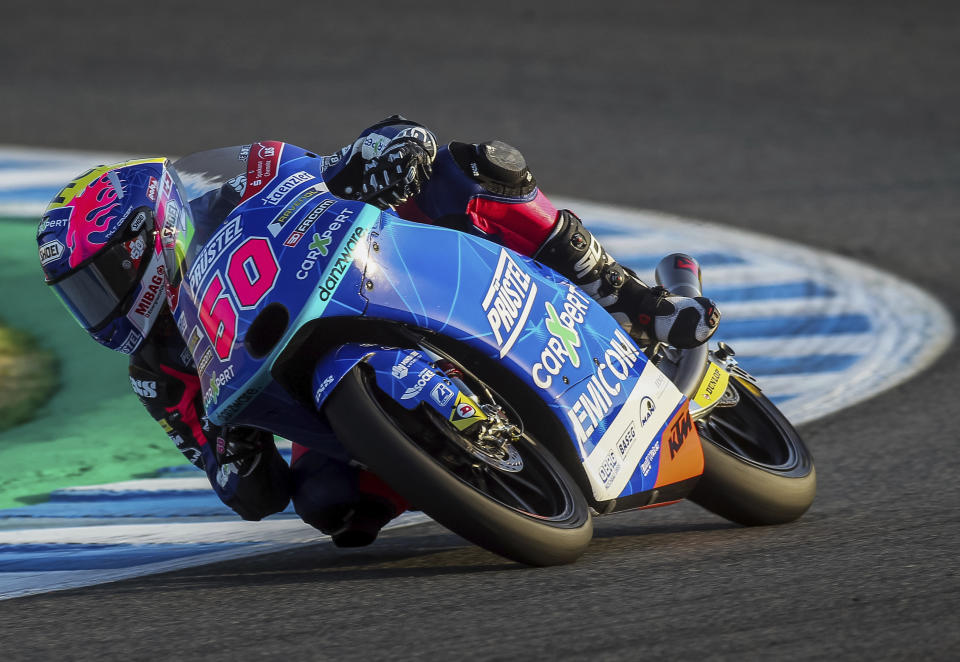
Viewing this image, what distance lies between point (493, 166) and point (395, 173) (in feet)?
1.13

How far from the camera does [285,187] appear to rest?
13.4 feet

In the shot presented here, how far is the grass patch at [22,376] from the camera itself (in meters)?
6.26

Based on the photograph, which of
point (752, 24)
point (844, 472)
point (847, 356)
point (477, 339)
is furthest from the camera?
point (752, 24)

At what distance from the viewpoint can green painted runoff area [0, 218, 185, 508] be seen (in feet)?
18.0

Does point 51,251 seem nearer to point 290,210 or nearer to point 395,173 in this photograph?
point 290,210

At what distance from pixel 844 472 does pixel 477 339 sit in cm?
204

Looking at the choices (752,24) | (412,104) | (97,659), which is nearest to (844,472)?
(97,659)

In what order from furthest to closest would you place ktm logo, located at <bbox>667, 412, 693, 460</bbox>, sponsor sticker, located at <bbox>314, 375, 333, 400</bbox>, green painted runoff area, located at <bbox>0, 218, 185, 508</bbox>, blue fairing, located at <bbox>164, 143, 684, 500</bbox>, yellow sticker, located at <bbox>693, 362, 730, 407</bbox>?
green painted runoff area, located at <bbox>0, 218, 185, 508</bbox>
yellow sticker, located at <bbox>693, 362, 730, 407</bbox>
ktm logo, located at <bbox>667, 412, 693, 460</bbox>
blue fairing, located at <bbox>164, 143, 684, 500</bbox>
sponsor sticker, located at <bbox>314, 375, 333, 400</bbox>


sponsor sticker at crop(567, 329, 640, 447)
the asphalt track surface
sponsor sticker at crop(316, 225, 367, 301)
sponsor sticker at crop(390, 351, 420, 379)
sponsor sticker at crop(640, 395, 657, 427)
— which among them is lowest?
the asphalt track surface

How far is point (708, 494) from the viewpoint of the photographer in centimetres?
454

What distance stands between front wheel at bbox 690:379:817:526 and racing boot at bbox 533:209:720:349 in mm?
329

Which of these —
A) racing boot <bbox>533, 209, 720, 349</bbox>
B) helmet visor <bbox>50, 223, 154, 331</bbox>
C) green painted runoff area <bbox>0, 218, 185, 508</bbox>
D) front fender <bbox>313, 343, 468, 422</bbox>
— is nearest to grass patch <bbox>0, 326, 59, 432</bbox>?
green painted runoff area <bbox>0, 218, 185, 508</bbox>

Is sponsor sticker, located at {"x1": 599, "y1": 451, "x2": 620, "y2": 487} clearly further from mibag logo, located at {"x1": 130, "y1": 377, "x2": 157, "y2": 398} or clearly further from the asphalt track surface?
mibag logo, located at {"x1": 130, "y1": 377, "x2": 157, "y2": 398}

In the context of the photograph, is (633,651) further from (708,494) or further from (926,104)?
(926,104)
